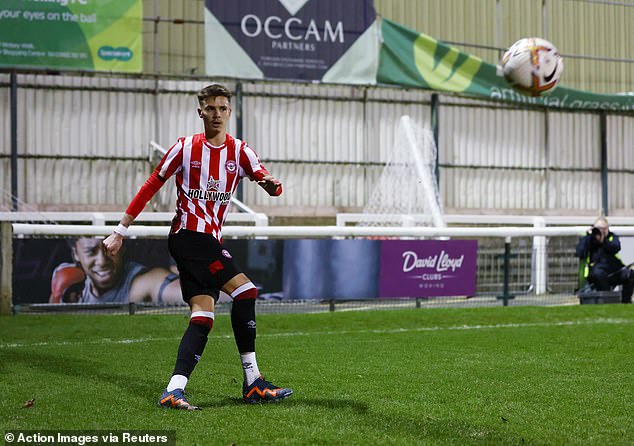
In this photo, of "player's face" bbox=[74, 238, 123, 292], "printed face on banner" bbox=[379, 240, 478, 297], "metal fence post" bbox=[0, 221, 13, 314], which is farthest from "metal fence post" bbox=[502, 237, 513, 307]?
"metal fence post" bbox=[0, 221, 13, 314]

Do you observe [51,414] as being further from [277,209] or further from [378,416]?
[277,209]

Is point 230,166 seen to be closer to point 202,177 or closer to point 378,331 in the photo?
point 202,177

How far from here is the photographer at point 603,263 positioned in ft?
51.4

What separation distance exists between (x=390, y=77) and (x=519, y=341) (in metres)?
15.1

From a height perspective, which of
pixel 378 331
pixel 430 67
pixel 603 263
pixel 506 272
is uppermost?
pixel 430 67

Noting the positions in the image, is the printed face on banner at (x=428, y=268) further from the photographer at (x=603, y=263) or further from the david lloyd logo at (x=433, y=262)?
the photographer at (x=603, y=263)

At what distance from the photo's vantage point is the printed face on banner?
14.8 m

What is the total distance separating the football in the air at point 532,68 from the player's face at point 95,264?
600 cm

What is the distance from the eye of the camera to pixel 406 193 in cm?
2300

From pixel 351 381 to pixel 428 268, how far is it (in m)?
8.16

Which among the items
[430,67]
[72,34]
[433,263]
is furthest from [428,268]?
[72,34]

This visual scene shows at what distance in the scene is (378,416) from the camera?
18.0 ft

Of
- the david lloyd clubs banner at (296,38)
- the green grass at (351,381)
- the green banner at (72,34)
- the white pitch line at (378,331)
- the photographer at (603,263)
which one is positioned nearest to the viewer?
the green grass at (351,381)

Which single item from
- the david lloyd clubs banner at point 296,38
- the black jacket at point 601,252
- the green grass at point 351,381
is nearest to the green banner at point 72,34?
the david lloyd clubs banner at point 296,38
